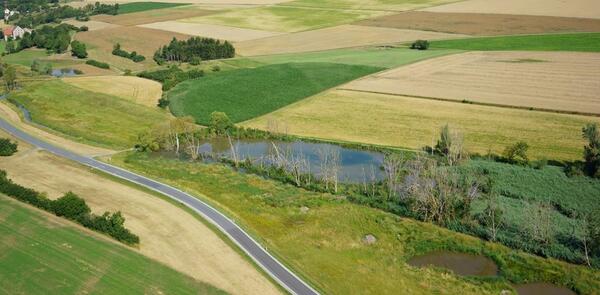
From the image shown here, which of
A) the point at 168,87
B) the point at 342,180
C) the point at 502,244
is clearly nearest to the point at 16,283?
the point at 342,180

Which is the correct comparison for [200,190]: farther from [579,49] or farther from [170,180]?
[579,49]

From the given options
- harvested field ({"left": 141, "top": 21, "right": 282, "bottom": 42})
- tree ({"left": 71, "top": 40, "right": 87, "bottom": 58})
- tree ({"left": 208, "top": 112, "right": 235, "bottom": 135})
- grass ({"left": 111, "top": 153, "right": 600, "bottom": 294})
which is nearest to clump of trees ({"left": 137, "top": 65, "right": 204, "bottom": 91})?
tree ({"left": 71, "top": 40, "right": 87, "bottom": 58})

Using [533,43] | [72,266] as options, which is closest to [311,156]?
[72,266]

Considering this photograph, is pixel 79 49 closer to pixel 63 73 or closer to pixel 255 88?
pixel 63 73

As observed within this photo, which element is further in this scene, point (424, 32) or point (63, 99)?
point (424, 32)

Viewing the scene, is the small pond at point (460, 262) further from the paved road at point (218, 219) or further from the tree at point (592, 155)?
the tree at point (592, 155)

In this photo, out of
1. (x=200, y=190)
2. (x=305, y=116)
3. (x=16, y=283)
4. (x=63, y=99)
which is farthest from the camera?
(x=63, y=99)

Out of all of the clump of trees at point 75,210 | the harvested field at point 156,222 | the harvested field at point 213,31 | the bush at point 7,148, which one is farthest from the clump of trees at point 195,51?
the clump of trees at point 75,210
